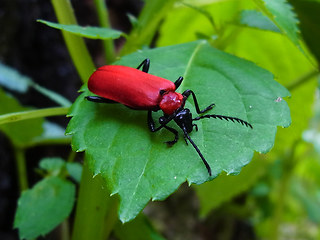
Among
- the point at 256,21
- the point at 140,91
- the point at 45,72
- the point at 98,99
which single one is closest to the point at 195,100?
the point at 140,91

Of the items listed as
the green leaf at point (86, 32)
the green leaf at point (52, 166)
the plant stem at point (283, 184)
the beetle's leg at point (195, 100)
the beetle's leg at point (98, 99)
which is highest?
the green leaf at point (86, 32)

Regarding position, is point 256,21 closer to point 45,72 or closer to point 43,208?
point 43,208

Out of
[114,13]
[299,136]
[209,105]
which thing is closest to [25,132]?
[209,105]

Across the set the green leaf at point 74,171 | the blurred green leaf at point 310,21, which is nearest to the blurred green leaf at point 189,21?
the blurred green leaf at point 310,21

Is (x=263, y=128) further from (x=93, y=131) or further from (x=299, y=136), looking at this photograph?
(x=299, y=136)

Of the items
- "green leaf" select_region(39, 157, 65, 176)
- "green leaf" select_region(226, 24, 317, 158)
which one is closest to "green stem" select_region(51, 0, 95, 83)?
"green leaf" select_region(39, 157, 65, 176)

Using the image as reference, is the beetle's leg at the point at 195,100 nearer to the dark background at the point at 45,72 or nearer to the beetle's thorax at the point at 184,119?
the beetle's thorax at the point at 184,119
